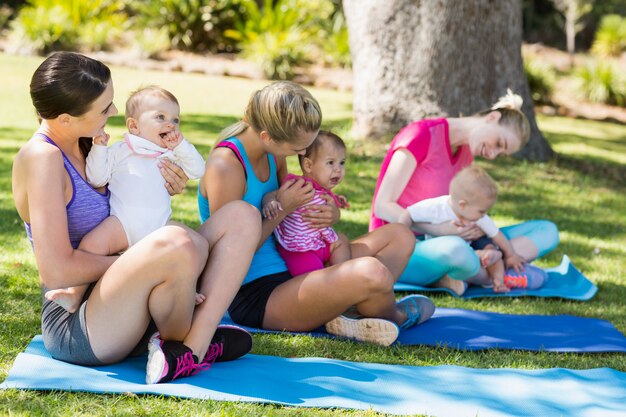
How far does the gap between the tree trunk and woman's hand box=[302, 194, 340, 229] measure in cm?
473

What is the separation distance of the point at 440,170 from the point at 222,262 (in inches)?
82.8

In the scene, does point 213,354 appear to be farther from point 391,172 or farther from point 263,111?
point 391,172

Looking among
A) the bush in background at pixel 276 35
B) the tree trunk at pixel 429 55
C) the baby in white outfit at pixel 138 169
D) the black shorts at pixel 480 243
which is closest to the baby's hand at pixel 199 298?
the baby in white outfit at pixel 138 169

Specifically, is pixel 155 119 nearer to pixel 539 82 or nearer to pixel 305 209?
pixel 305 209

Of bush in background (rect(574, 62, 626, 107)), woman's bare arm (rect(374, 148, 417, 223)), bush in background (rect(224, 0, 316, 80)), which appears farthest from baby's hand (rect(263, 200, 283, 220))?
bush in background (rect(574, 62, 626, 107))

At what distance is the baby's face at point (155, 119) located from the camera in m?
3.47

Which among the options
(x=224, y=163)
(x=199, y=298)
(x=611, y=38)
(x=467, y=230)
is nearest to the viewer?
(x=199, y=298)

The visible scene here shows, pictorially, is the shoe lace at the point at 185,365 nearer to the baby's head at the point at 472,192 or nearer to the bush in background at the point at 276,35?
the baby's head at the point at 472,192

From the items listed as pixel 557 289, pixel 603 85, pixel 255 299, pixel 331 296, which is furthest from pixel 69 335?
pixel 603 85

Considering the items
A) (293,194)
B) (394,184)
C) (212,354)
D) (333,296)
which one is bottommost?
(212,354)

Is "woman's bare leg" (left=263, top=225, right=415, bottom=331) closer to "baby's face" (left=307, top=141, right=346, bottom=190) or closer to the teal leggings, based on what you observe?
"baby's face" (left=307, top=141, right=346, bottom=190)

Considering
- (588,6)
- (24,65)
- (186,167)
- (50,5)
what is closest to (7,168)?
(186,167)

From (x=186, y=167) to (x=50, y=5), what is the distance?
14.0m

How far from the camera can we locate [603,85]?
1560 cm
